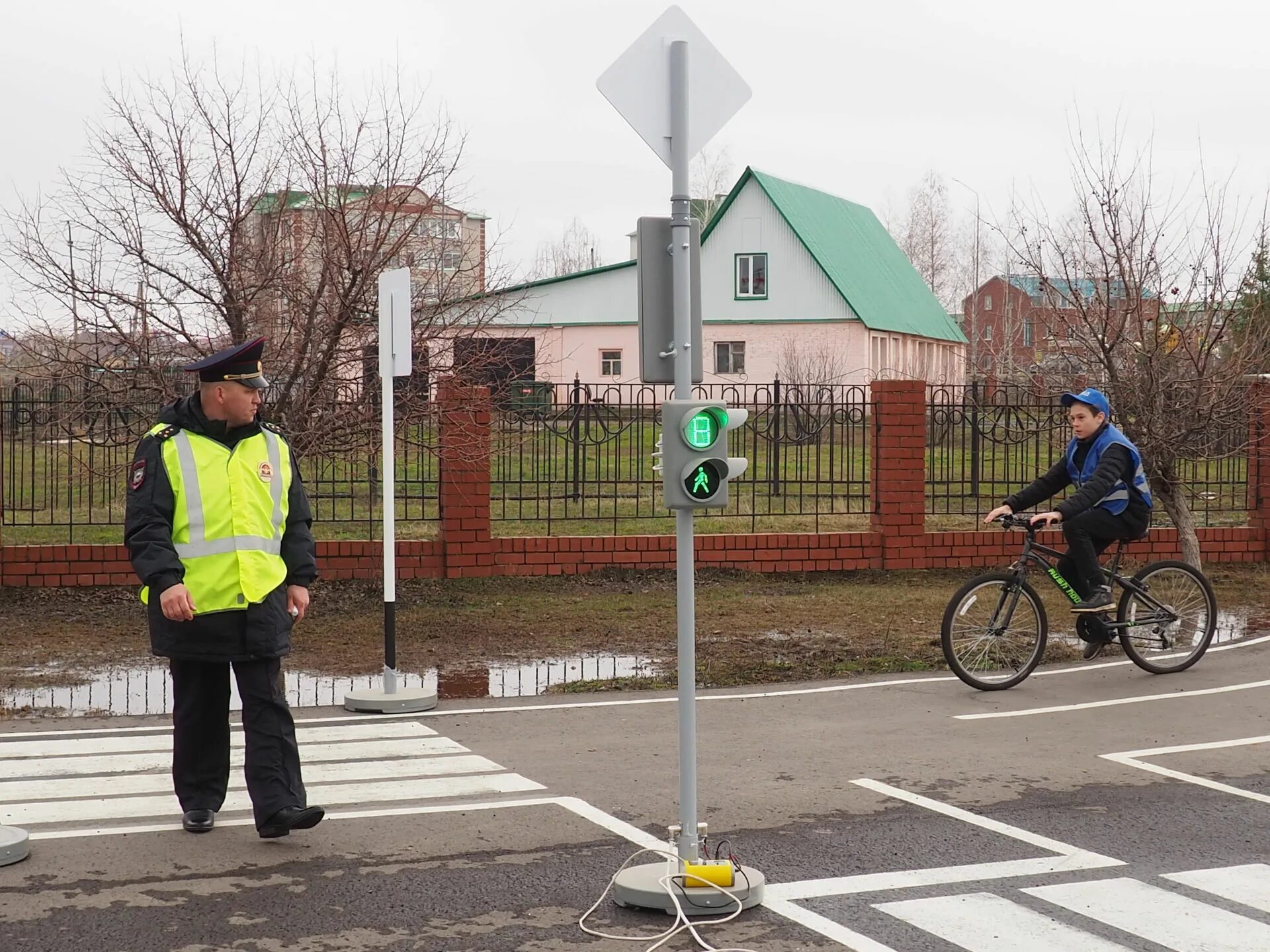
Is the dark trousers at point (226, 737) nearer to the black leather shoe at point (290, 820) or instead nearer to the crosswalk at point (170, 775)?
the black leather shoe at point (290, 820)

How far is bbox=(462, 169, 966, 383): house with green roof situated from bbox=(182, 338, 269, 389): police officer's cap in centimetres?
3873

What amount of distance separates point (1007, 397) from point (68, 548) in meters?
8.75

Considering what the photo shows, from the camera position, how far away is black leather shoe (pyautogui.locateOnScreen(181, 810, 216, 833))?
6199 mm

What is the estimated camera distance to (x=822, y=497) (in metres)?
15.2

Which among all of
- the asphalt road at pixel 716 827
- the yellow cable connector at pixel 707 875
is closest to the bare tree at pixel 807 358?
the asphalt road at pixel 716 827

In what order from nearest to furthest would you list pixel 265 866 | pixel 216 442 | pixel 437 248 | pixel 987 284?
pixel 265 866 → pixel 216 442 → pixel 437 248 → pixel 987 284

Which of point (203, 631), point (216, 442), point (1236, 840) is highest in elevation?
point (216, 442)

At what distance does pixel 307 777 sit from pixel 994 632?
441cm

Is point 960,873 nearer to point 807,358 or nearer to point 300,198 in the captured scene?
point 300,198

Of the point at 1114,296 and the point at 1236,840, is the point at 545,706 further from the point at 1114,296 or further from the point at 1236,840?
the point at 1114,296

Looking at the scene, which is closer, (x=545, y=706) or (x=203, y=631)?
(x=203, y=631)

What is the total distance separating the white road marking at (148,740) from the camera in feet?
25.3

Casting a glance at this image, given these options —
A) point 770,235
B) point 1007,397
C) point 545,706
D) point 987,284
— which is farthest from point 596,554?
point 987,284

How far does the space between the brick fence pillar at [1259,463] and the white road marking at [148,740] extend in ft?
33.9
